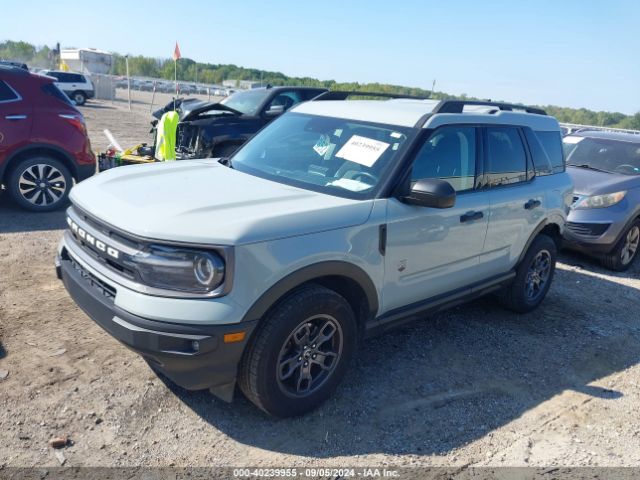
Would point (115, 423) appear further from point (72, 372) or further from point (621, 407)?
point (621, 407)

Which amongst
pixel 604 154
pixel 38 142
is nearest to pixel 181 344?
pixel 38 142

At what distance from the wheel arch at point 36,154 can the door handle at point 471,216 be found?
5.54m

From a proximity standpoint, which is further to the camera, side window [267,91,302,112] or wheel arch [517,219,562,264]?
side window [267,91,302,112]

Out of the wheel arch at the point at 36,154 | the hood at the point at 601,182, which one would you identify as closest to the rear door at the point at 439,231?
the hood at the point at 601,182

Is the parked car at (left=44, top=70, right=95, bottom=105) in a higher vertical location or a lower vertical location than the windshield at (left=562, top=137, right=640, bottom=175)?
lower

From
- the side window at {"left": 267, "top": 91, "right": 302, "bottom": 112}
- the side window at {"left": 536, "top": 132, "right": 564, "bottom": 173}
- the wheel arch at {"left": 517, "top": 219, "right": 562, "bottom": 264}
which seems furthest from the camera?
the side window at {"left": 267, "top": 91, "right": 302, "bottom": 112}

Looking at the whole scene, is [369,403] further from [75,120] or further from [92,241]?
[75,120]

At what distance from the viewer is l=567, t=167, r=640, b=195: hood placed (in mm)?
7098

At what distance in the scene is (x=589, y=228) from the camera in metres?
6.90

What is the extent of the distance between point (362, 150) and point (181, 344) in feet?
6.03

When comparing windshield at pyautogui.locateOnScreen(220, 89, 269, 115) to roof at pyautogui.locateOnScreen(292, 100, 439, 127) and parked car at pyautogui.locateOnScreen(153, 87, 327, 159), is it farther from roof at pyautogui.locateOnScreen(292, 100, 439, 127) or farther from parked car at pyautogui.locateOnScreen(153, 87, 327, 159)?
roof at pyautogui.locateOnScreen(292, 100, 439, 127)

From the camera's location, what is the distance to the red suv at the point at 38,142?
6754 millimetres

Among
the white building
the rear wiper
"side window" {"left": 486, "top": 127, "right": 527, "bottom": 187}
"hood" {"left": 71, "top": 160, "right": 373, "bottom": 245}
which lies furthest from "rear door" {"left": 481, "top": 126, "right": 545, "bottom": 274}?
the white building

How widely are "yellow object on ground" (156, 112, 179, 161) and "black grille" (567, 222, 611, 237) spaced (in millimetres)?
5883
